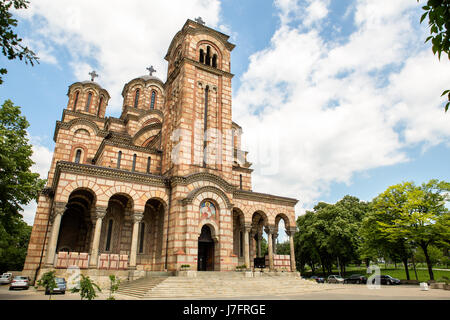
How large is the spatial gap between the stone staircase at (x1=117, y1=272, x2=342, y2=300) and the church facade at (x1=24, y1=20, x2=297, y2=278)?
1567mm

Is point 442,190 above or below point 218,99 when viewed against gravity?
below

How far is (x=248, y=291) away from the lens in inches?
661

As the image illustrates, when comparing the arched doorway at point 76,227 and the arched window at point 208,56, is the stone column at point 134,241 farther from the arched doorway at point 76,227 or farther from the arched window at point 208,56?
the arched window at point 208,56

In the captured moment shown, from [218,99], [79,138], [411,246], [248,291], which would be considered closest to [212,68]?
[218,99]

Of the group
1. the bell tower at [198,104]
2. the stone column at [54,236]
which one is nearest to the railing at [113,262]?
the stone column at [54,236]

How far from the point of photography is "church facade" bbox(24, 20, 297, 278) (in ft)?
63.1

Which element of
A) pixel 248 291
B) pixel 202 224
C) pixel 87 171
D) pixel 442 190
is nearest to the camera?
pixel 248 291

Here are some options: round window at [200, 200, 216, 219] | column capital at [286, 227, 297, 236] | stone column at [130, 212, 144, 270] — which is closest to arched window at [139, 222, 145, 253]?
stone column at [130, 212, 144, 270]

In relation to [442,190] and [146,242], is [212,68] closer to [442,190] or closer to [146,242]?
[146,242]

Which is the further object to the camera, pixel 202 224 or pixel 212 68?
pixel 212 68

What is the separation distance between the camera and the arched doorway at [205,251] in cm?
2134

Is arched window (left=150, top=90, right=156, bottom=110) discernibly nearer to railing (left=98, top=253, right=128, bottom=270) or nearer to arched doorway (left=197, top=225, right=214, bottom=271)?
arched doorway (left=197, top=225, right=214, bottom=271)
